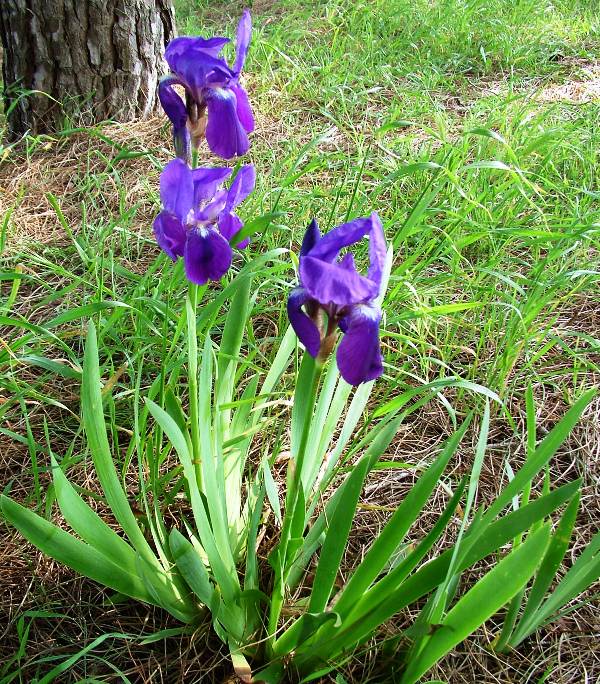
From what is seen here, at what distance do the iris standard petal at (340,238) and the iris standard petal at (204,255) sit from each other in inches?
12.0

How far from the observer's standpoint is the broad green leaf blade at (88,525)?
1053 mm

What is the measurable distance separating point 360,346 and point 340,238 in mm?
158

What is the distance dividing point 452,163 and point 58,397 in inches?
63.9

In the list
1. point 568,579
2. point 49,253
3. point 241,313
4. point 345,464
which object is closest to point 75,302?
point 49,253

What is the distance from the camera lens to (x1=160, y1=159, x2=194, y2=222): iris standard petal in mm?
1098

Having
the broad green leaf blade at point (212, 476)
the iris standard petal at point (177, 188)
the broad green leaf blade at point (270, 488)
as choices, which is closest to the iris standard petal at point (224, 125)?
the iris standard petal at point (177, 188)

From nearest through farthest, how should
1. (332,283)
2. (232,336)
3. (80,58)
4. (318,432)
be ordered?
(332,283) < (318,432) < (232,336) < (80,58)

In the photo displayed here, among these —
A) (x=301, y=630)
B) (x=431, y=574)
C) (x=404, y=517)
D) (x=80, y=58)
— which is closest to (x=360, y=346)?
(x=404, y=517)

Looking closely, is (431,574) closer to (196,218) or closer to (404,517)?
(404,517)

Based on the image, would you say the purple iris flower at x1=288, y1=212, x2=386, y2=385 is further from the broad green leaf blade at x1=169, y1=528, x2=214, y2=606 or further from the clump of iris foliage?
the broad green leaf blade at x1=169, y1=528, x2=214, y2=606

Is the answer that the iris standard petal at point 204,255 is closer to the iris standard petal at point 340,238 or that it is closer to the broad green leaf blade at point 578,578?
the iris standard petal at point 340,238

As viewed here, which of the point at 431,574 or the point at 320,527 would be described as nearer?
the point at 431,574

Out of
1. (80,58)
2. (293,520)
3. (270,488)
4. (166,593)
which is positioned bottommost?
(166,593)

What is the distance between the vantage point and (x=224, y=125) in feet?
3.89
